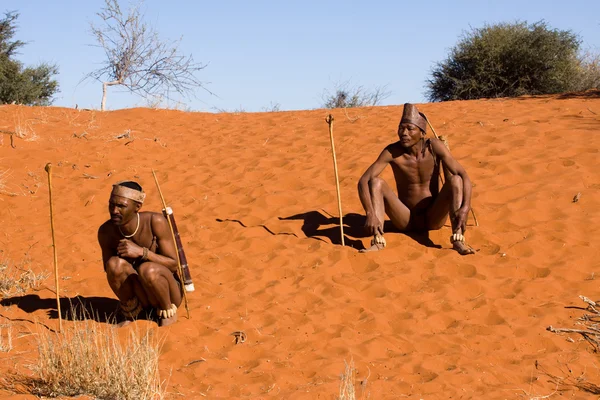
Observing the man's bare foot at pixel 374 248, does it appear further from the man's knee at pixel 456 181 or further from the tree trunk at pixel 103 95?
the tree trunk at pixel 103 95

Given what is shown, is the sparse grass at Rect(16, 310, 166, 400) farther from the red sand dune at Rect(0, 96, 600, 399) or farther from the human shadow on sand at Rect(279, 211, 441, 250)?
the human shadow on sand at Rect(279, 211, 441, 250)

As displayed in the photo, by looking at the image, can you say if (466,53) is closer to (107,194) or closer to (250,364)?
(107,194)

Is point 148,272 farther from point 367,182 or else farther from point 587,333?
point 587,333

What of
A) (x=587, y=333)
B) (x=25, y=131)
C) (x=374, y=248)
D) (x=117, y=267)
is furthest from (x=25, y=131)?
(x=587, y=333)

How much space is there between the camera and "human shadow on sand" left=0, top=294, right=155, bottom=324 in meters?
6.13

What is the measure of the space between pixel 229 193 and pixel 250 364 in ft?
13.2

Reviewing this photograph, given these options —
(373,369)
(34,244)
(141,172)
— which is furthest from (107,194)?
(373,369)

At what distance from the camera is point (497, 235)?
23.6 ft

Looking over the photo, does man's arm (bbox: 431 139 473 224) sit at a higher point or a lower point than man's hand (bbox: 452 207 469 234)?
higher

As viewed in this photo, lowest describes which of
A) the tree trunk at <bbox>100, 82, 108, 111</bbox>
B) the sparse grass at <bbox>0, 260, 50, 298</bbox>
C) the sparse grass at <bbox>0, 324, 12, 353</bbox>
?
the sparse grass at <bbox>0, 324, 12, 353</bbox>

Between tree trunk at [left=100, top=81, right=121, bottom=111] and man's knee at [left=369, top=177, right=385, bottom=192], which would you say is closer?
man's knee at [left=369, top=177, right=385, bottom=192]

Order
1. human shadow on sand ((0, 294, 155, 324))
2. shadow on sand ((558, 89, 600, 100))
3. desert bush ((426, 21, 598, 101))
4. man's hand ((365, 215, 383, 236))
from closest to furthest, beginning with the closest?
human shadow on sand ((0, 294, 155, 324))
man's hand ((365, 215, 383, 236))
shadow on sand ((558, 89, 600, 100))
desert bush ((426, 21, 598, 101))

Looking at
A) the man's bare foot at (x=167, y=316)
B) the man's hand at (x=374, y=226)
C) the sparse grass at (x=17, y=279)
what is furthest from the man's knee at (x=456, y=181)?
the sparse grass at (x=17, y=279)

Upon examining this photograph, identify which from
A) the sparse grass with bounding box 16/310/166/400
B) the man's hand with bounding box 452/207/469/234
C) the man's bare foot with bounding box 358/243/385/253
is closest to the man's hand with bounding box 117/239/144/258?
the sparse grass with bounding box 16/310/166/400
